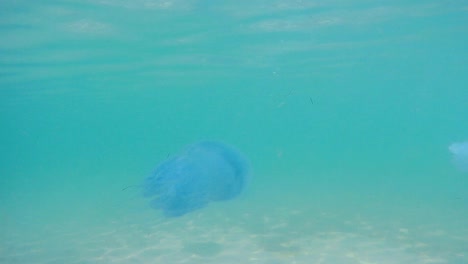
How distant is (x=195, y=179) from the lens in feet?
14.1

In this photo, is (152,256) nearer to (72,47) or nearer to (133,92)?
(72,47)

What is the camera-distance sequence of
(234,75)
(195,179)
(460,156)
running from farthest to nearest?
1. (234,75)
2. (460,156)
3. (195,179)

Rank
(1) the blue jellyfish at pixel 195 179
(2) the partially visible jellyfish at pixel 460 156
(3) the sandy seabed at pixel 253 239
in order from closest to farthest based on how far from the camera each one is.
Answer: (1) the blue jellyfish at pixel 195 179 < (2) the partially visible jellyfish at pixel 460 156 < (3) the sandy seabed at pixel 253 239

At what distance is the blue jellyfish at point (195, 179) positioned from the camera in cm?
413

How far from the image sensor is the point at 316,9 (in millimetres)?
16359

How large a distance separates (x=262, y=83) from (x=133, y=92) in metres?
12.8

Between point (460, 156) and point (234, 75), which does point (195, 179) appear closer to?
point (460, 156)

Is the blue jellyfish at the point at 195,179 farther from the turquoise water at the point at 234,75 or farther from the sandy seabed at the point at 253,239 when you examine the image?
the sandy seabed at the point at 253,239

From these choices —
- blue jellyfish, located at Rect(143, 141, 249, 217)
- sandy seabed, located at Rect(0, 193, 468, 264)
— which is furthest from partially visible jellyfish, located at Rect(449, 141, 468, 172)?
blue jellyfish, located at Rect(143, 141, 249, 217)

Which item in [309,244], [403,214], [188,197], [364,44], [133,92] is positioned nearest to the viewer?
[188,197]

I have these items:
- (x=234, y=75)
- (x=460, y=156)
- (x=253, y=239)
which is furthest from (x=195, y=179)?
(x=234, y=75)

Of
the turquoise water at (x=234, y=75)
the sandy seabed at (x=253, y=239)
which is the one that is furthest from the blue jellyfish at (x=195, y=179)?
the sandy seabed at (x=253, y=239)

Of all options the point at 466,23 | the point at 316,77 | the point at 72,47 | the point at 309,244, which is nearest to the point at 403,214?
the point at 309,244

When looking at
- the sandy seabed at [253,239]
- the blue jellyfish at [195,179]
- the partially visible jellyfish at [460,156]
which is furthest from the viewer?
the sandy seabed at [253,239]
